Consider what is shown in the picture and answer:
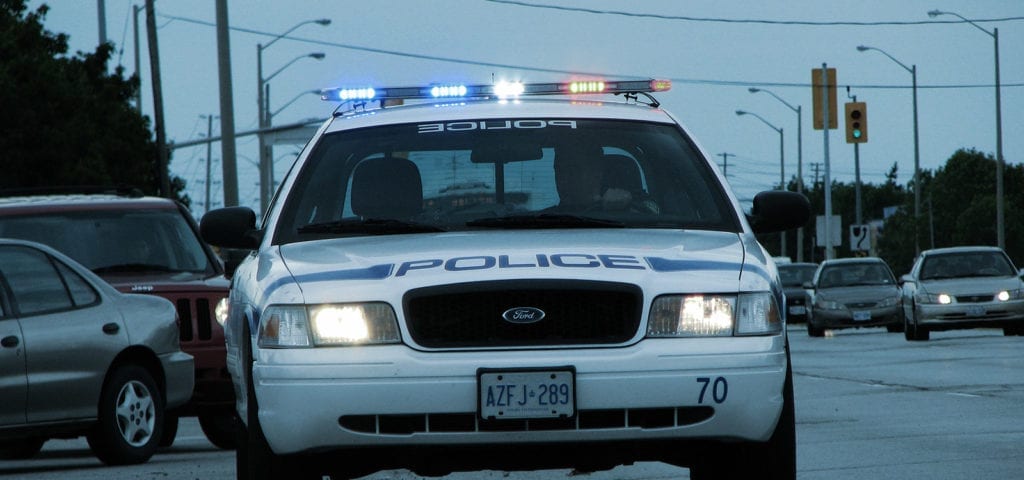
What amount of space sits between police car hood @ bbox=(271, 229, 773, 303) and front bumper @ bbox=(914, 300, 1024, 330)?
929 inches

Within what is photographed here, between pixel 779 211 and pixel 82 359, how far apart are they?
5398 millimetres

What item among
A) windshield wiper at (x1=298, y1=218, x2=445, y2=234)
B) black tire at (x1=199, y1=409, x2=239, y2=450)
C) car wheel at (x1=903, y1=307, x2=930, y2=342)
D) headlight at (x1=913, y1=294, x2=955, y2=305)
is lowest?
car wheel at (x1=903, y1=307, x2=930, y2=342)

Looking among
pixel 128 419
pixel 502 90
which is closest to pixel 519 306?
pixel 502 90

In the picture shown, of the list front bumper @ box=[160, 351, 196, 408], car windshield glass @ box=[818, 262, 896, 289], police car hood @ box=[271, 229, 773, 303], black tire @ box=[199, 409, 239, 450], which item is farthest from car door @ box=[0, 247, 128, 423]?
car windshield glass @ box=[818, 262, 896, 289]

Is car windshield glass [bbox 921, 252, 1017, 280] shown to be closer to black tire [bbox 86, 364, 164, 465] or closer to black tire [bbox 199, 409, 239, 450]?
black tire [bbox 199, 409, 239, 450]

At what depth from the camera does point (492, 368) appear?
6418 mm

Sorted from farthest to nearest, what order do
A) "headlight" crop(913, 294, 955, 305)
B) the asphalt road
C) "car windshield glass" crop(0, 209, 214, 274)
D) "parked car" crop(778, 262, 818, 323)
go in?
"parked car" crop(778, 262, 818, 323) < "headlight" crop(913, 294, 955, 305) < "car windshield glass" crop(0, 209, 214, 274) < the asphalt road

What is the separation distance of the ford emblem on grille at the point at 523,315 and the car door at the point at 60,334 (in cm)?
559

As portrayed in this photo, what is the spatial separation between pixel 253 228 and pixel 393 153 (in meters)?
0.71

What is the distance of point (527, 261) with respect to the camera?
6727mm

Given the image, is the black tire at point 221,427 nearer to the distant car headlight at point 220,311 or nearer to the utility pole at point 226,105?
the distant car headlight at point 220,311

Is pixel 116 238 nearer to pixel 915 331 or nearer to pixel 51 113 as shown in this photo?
pixel 915 331

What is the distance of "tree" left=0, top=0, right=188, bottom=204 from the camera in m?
39.3

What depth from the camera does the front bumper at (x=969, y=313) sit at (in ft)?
98.8
